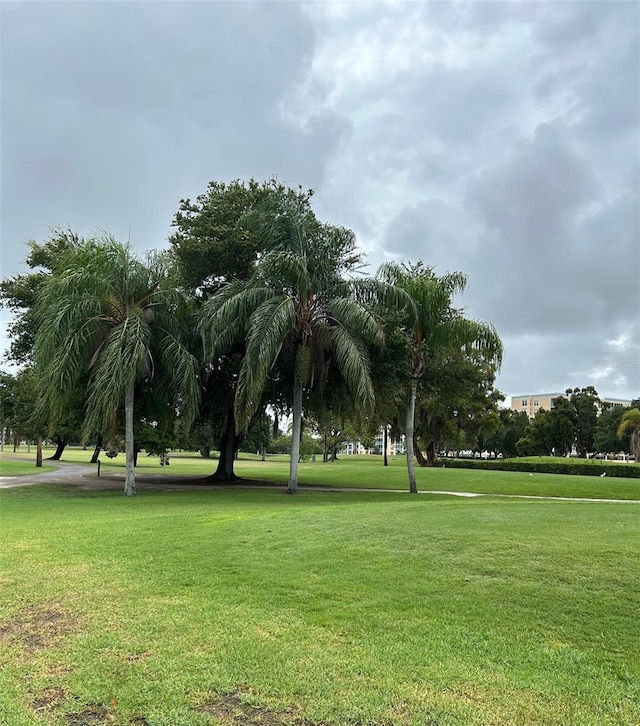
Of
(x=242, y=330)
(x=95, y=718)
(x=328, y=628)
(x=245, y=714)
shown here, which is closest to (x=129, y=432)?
(x=242, y=330)

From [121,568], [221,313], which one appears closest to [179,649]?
[121,568]

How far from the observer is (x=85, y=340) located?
17.4 metres

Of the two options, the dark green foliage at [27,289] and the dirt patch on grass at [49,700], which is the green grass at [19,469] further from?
the dirt patch on grass at [49,700]

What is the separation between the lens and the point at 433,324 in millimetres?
20406

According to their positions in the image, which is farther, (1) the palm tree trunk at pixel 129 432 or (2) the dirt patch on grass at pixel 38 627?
(1) the palm tree trunk at pixel 129 432

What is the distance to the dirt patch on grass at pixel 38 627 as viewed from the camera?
178 inches

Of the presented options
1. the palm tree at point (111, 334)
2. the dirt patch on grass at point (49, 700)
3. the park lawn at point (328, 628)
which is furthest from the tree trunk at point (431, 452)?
the dirt patch on grass at point (49, 700)

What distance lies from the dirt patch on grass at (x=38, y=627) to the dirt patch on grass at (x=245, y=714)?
1747mm

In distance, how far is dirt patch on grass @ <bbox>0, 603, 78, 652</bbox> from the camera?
452 cm

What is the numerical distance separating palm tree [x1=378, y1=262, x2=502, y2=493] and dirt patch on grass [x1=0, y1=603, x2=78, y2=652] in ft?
52.4

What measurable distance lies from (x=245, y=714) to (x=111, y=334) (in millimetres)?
15591

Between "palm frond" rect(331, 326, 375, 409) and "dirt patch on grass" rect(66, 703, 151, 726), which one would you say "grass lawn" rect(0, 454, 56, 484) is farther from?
"dirt patch on grass" rect(66, 703, 151, 726)

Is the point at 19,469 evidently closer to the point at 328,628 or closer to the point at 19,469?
the point at 19,469

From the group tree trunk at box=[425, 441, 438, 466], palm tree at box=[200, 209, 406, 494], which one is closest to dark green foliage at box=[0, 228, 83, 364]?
palm tree at box=[200, 209, 406, 494]
